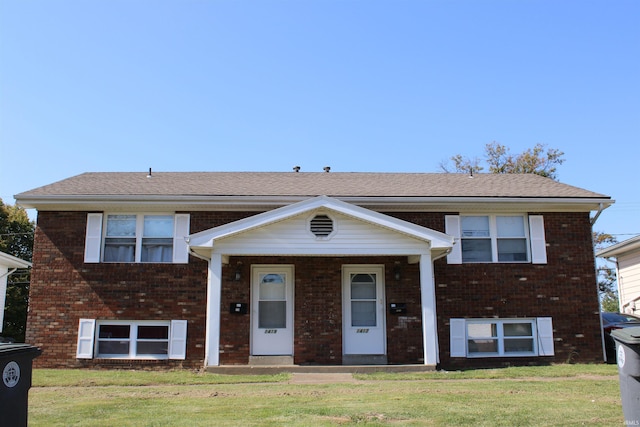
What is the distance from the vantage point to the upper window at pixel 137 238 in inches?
547

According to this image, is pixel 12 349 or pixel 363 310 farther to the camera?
pixel 363 310

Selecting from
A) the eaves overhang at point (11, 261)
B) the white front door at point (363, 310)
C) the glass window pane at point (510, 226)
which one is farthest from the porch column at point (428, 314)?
the eaves overhang at point (11, 261)

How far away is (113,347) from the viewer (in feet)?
44.8

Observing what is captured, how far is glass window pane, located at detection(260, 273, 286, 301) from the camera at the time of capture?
13.8m

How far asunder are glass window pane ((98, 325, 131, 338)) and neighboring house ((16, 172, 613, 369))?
0.02 m

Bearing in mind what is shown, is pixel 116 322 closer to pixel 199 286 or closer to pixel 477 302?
pixel 199 286

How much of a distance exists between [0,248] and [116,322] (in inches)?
870

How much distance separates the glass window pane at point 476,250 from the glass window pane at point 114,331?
8.10 m

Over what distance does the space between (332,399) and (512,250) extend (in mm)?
7539

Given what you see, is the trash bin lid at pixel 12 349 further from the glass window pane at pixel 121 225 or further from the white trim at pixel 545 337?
the white trim at pixel 545 337

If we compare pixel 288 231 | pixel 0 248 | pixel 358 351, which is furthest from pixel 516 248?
pixel 0 248

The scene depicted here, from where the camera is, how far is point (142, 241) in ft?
46.1

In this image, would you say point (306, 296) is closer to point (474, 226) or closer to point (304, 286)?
point (304, 286)

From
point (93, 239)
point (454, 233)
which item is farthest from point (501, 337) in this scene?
point (93, 239)
